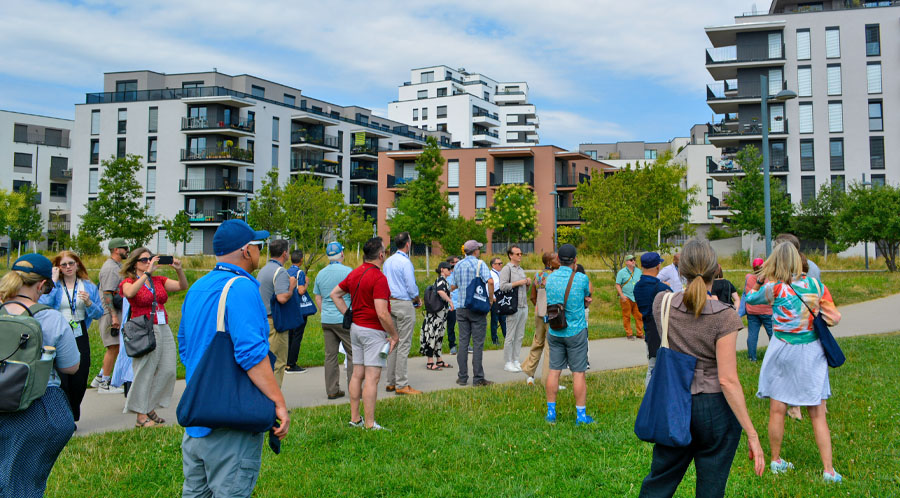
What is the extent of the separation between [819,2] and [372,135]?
46633 mm

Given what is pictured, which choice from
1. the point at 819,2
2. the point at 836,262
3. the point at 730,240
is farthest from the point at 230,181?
the point at 819,2

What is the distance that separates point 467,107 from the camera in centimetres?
9450

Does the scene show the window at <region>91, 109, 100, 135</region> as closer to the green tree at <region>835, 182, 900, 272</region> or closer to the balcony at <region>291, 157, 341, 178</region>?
the balcony at <region>291, 157, 341, 178</region>

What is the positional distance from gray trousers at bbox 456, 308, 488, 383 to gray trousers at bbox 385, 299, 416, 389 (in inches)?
32.7

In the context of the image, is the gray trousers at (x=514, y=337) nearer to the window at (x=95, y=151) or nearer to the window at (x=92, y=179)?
the window at (x=92, y=179)

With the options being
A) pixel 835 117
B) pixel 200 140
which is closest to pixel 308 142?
pixel 200 140

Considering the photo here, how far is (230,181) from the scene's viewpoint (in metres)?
60.3

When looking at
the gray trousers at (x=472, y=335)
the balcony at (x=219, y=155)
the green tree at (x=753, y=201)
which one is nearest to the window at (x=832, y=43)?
the green tree at (x=753, y=201)

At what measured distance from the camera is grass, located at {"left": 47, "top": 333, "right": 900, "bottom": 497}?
5234 mm

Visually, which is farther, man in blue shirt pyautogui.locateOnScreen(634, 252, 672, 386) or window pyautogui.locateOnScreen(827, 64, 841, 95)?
window pyautogui.locateOnScreen(827, 64, 841, 95)

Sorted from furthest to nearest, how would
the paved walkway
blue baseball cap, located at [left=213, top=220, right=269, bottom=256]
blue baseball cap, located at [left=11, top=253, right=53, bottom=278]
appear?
1. the paved walkway
2. blue baseball cap, located at [left=11, top=253, right=53, bottom=278]
3. blue baseball cap, located at [left=213, top=220, right=269, bottom=256]

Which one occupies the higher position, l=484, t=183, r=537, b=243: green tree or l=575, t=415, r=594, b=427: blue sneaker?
l=484, t=183, r=537, b=243: green tree

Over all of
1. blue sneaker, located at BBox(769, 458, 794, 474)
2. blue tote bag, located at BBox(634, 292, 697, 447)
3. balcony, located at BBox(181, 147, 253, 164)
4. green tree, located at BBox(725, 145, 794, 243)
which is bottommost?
blue sneaker, located at BBox(769, 458, 794, 474)

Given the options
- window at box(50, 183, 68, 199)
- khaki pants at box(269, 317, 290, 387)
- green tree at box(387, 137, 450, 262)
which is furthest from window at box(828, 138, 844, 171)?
window at box(50, 183, 68, 199)
